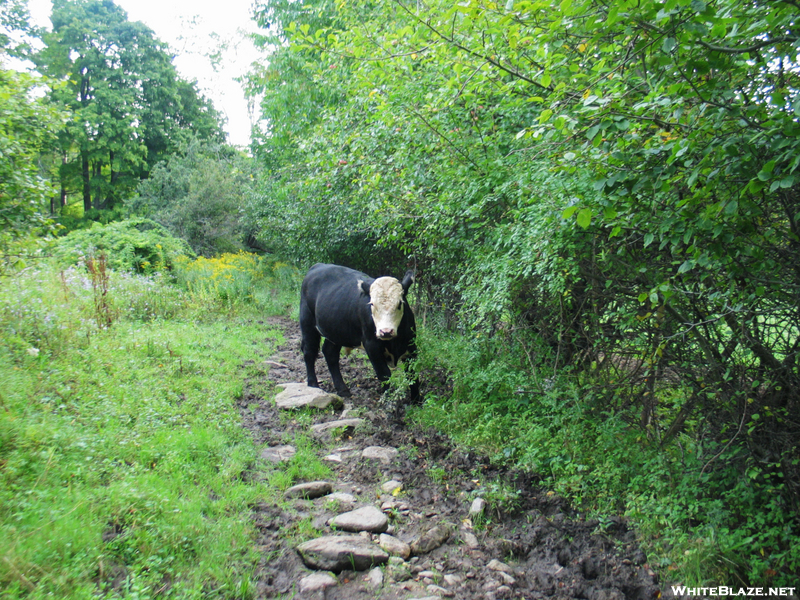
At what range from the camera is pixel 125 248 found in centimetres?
1251

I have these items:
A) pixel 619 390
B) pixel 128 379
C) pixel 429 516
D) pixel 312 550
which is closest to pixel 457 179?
pixel 619 390

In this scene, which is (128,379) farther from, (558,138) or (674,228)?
(674,228)

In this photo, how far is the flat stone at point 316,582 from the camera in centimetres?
284

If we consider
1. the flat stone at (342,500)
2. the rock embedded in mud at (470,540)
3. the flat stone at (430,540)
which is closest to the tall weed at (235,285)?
the flat stone at (342,500)

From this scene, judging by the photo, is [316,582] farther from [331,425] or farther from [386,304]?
[386,304]

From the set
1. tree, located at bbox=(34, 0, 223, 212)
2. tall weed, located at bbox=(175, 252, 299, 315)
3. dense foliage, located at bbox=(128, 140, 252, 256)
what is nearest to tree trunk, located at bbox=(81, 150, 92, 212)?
tree, located at bbox=(34, 0, 223, 212)

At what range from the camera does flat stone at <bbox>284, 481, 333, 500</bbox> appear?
3.95 meters

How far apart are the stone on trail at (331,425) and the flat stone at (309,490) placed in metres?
1.17

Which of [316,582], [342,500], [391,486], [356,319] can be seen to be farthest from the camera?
[356,319]

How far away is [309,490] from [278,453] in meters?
0.83

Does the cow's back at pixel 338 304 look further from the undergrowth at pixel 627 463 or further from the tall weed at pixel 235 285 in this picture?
the tall weed at pixel 235 285

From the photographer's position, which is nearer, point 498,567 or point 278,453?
point 498,567

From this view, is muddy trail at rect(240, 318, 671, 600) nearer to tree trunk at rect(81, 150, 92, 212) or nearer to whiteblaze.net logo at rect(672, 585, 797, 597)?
whiteblaze.net logo at rect(672, 585, 797, 597)

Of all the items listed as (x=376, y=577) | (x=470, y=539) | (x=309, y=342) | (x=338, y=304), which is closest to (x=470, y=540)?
(x=470, y=539)
